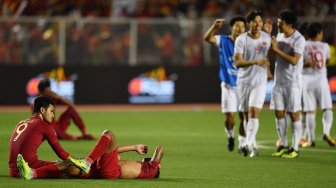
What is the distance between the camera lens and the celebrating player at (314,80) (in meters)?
16.5

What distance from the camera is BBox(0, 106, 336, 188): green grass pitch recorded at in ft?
36.7

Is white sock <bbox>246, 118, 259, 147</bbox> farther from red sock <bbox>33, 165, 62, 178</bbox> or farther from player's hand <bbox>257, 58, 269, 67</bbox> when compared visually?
red sock <bbox>33, 165, 62, 178</bbox>

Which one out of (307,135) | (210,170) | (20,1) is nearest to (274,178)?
(210,170)

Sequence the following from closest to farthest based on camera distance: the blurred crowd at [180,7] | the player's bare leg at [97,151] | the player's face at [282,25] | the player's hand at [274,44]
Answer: the player's bare leg at [97,151], the player's hand at [274,44], the player's face at [282,25], the blurred crowd at [180,7]

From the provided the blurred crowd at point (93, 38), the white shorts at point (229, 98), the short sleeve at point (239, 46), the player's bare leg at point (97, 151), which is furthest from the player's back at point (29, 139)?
the blurred crowd at point (93, 38)

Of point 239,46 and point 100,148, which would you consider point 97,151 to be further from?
point 239,46

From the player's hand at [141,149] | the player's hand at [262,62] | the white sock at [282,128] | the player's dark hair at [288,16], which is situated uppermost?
the player's dark hair at [288,16]

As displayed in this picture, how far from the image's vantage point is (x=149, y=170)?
37.7 ft

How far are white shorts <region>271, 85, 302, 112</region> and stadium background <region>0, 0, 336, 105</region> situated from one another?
40.1 ft

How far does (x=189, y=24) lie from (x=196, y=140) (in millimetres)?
10267

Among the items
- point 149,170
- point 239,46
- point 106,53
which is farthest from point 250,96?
point 106,53

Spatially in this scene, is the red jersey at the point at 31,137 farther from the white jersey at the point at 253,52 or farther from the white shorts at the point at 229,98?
the white shorts at the point at 229,98

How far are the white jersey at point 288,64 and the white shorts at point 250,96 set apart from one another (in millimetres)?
326

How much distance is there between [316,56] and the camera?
1664 centimetres
